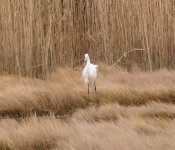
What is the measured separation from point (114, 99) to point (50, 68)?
6.04ft

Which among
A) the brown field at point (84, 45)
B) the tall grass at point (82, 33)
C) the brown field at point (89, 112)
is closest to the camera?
the brown field at point (89, 112)

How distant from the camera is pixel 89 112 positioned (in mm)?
3664

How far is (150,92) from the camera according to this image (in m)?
4.32

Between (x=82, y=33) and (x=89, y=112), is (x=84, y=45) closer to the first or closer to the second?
(x=82, y=33)

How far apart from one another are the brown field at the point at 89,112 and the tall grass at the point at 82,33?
0.39 metres

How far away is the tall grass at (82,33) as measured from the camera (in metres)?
5.93

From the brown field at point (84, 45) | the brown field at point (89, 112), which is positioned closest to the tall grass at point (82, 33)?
the brown field at point (84, 45)

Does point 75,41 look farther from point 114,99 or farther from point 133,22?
point 114,99

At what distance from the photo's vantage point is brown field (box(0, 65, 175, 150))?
2.70 metres

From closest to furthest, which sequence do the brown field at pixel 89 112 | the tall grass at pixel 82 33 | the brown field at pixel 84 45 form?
1. the brown field at pixel 89 112
2. the brown field at pixel 84 45
3. the tall grass at pixel 82 33

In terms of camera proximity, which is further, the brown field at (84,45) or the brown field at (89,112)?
the brown field at (84,45)

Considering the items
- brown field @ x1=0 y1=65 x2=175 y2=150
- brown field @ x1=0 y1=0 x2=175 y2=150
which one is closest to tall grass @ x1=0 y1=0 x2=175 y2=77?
brown field @ x1=0 y1=0 x2=175 y2=150

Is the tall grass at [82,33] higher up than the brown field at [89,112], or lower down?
higher up

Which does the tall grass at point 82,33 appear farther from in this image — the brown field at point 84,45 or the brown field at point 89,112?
the brown field at point 89,112
